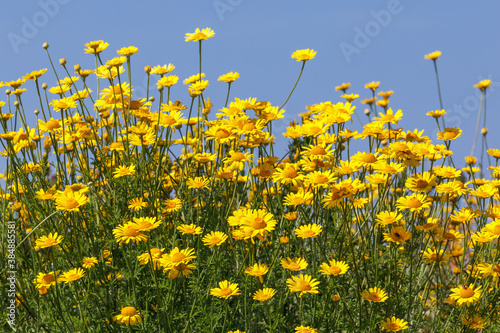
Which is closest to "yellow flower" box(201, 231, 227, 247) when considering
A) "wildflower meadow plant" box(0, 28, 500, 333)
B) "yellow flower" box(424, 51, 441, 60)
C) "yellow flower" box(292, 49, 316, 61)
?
"wildflower meadow plant" box(0, 28, 500, 333)


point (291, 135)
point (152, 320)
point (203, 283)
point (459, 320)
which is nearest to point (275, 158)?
point (291, 135)

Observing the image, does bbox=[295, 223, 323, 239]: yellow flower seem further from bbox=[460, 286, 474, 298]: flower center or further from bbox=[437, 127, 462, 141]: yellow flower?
bbox=[437, 127, 462, 141]: yellow flower

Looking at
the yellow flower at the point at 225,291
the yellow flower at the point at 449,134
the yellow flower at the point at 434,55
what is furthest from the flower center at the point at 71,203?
the yellow flower at the point at 434,55

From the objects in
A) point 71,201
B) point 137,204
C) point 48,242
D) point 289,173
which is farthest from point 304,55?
point 48,242

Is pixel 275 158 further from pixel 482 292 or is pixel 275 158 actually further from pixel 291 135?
pixel 482 292

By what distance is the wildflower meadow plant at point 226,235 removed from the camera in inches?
103

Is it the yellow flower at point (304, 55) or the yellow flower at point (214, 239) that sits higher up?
the yellow flower at point (304, 55)

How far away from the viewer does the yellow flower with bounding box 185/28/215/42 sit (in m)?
3.31

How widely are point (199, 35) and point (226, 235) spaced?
125cm

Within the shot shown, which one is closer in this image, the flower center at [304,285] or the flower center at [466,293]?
the flower center at [304,285]

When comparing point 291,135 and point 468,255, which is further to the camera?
point 468,255

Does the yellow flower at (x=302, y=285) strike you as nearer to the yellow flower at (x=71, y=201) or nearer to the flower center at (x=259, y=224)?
the flower center at (x=259, y=224)

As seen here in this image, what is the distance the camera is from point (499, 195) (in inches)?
129

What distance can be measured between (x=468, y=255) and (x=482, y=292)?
1630 millimetres
